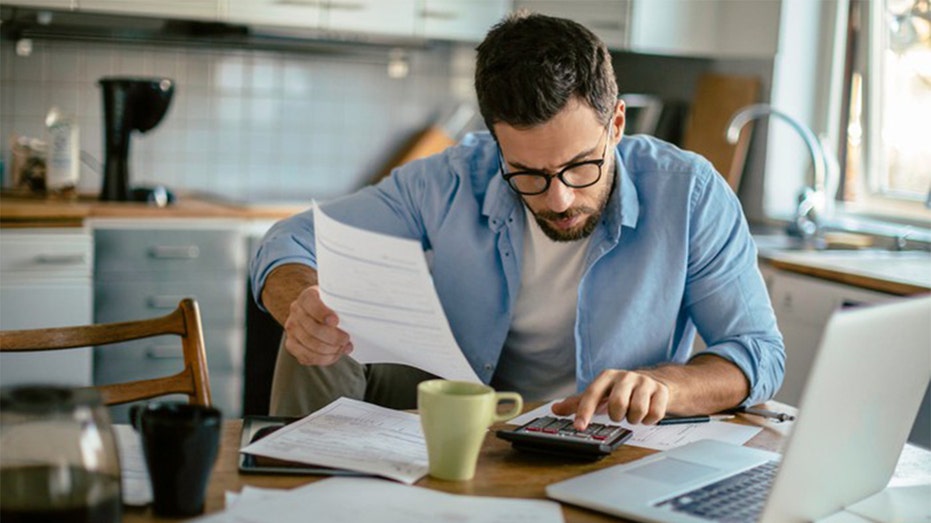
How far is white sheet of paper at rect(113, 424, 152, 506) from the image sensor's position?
113cm

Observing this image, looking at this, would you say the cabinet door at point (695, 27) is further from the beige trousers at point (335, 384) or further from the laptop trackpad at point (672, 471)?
the laptop trackpad at point (672, 471)

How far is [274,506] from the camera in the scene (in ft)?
3.62

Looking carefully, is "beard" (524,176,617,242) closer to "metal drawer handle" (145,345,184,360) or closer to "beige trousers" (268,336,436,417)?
"beige trousers" (268,336,436,417)

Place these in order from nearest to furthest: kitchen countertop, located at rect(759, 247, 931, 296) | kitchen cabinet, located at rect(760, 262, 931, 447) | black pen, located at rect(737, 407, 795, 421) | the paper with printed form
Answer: the paper with printed form, black pen, located at rect(737, 407, 795, 421), kitchen countertop, located at rect(759, 247, 931, 296), kitchen cabinet, located at rect(760, 262, 931, 447)

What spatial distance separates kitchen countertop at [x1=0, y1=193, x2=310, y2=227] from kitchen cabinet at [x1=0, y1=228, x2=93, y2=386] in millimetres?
32

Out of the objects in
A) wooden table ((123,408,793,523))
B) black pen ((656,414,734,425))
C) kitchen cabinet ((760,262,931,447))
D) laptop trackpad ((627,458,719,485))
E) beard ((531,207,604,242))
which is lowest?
kitchen cabinet ((760,262,931,447))

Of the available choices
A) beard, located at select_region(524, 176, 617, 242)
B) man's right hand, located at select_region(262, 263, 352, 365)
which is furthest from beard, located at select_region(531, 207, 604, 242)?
man's right hand, located at select_region(262, 263, 352, 365)

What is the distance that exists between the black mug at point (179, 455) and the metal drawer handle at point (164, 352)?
8.32 feet

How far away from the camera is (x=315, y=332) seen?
1.50 meters

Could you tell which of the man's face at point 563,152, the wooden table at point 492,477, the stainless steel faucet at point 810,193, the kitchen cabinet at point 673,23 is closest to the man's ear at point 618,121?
the man's face at point 563,152

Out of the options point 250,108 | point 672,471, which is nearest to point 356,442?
point 672,471

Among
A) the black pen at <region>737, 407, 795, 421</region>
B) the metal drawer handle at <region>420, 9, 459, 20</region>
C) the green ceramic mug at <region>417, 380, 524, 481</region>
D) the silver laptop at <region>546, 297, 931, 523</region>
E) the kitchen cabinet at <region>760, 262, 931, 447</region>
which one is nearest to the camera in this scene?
the silver laptop at <region>546, 297, 931, 523</region>

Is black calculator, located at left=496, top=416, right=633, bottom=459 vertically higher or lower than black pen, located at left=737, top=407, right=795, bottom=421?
higher

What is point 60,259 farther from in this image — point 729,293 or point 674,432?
point 674,432
